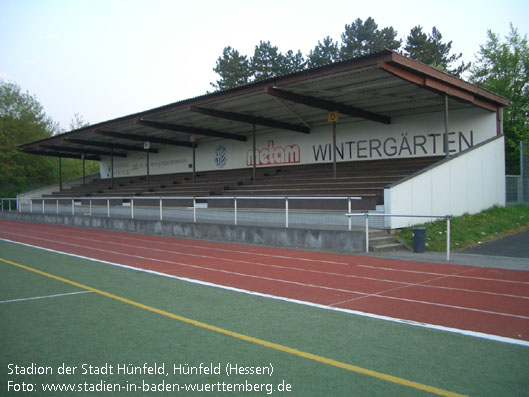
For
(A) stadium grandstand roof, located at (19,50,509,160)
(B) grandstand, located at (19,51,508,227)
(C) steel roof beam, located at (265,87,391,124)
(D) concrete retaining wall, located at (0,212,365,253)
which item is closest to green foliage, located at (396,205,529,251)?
(B) grandstand, located at (19,51,508,227)

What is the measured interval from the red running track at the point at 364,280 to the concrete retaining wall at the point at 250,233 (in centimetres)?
70

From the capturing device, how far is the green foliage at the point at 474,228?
13.0 metres

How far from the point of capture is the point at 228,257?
39.8ft

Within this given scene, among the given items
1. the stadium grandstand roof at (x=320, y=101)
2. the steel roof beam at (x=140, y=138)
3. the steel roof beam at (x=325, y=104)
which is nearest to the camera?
the stadium grandstand roof at (x=320, y=101)

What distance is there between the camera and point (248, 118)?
22.4 metres

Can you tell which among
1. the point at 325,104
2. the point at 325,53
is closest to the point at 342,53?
the point at 325,53

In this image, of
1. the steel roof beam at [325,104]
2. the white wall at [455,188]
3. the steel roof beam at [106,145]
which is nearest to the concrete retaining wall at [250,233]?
the white wall at [455,188]

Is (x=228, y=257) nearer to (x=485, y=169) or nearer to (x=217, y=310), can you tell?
(x=217, y=310)

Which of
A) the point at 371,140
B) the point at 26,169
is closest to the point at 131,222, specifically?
the point at 371,140

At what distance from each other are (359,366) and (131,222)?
18005mm

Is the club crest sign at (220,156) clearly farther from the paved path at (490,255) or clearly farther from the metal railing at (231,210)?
the paved path at (490,255)

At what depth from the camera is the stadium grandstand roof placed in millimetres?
14766

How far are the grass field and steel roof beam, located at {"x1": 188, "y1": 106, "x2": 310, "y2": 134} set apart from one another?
14.8m

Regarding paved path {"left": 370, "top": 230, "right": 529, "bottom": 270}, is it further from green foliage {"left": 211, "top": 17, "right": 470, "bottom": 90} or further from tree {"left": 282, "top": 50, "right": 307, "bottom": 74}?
tree {"left": 282, "top": 50, "right": 307, "bottom": 74}
